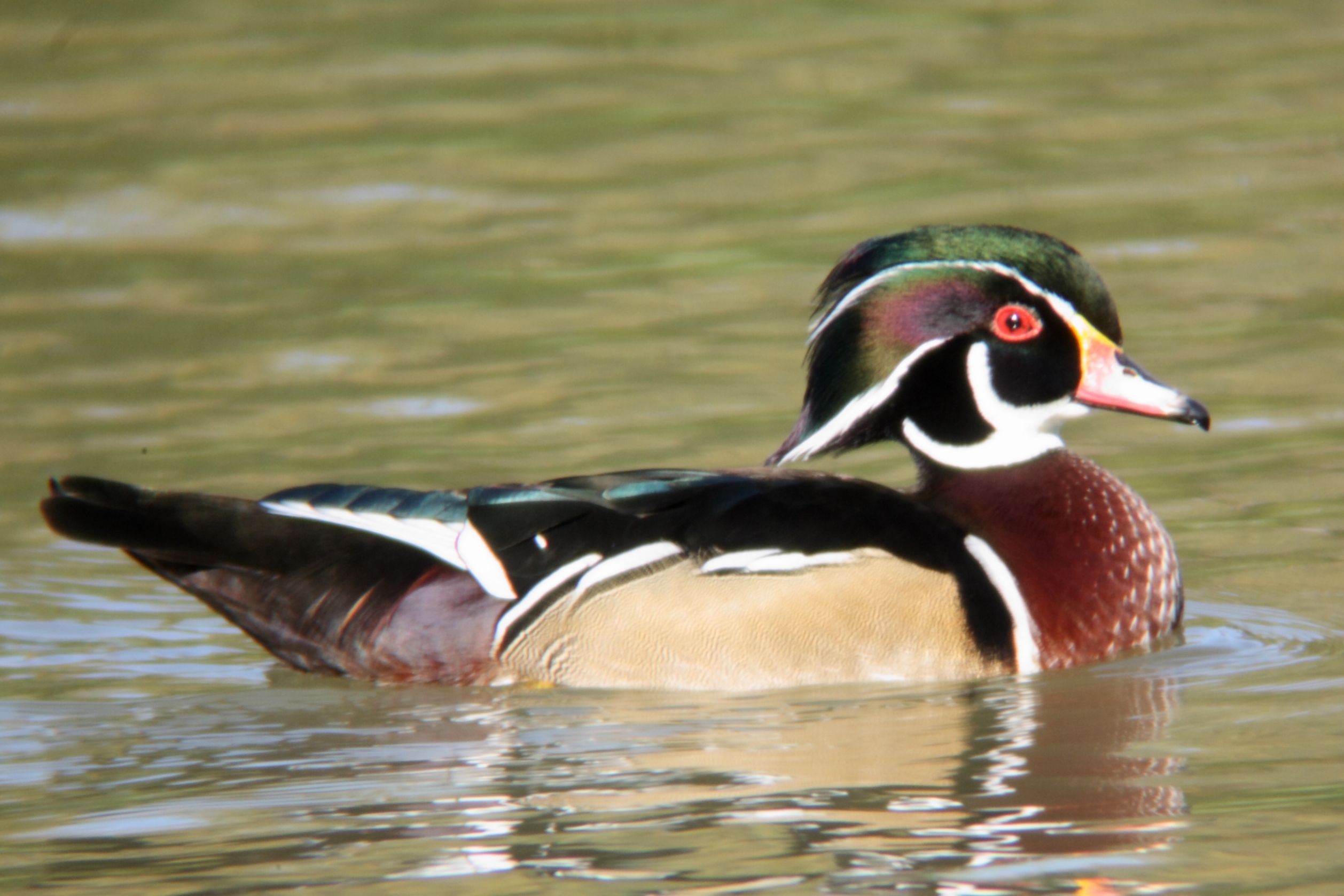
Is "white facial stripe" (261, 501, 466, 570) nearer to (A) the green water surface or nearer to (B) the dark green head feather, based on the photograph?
(A) the green water surface

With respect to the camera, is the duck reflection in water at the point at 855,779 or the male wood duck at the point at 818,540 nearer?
the duck reflection in water at the point at 855,779

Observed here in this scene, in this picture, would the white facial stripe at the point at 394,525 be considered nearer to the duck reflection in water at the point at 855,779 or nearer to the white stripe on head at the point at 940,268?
the duck reflection in water at the point at 855,779

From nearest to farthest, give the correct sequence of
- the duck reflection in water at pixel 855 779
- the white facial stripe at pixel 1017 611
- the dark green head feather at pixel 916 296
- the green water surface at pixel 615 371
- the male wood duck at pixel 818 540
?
the duck reflection in water at pixel 855 779, the green water surface at pixel 615 371, the male wood duck at pixel 818 540, the white facial stripe at pixel 1017 611, the dark green head feather at pixel 916 296

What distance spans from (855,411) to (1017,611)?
724 millimetres

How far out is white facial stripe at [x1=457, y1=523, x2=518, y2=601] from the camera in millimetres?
5566

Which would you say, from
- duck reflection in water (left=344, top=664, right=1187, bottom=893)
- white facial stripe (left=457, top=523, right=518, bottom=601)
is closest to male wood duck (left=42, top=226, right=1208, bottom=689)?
white facial stripe (left=457, top=523, right=518, bottom=601)

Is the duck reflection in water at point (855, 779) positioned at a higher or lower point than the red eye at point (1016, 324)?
lower

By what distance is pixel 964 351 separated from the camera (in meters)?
5.91

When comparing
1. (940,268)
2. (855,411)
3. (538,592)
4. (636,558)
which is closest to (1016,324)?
(940,268)

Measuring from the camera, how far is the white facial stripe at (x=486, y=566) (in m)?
5.57

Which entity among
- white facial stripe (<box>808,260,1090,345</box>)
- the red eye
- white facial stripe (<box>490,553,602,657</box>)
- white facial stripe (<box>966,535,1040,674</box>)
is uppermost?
white facial stripe (<box>808,260,1090,345</box>)

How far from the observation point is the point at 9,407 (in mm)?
8430

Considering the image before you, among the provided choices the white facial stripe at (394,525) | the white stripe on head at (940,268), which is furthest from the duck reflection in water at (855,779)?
the white stripe on head at (940,268)

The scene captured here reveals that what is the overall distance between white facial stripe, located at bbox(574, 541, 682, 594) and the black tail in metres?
0.34
